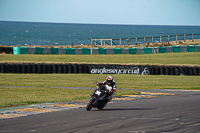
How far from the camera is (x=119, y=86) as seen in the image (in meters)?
24.7

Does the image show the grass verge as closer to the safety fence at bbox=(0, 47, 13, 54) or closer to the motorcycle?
the motorcycle

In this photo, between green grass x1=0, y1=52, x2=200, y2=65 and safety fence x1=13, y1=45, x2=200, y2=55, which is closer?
green grass x1=0, y1=52, x2=200, y2=65

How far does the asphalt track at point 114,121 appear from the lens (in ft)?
31.1

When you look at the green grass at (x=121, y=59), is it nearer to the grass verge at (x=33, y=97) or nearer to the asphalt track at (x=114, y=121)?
the grass verge at (x=33, y=97)

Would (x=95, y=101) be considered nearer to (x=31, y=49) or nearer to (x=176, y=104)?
(x=176, y=104)

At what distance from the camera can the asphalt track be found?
949 centimetres

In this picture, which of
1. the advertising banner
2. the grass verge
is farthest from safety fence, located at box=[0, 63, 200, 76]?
the grass verge

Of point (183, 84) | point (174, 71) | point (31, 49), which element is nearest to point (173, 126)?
point (183, 84)

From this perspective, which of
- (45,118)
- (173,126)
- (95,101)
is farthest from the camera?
(95,101)

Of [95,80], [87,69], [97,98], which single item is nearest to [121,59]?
[87,69]

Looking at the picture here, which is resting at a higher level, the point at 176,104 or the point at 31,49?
the point at 31,49

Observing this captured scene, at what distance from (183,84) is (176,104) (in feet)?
36.1

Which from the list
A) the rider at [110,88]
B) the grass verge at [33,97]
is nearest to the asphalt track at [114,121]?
the rider at [110,88]

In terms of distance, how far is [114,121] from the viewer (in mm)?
10859
